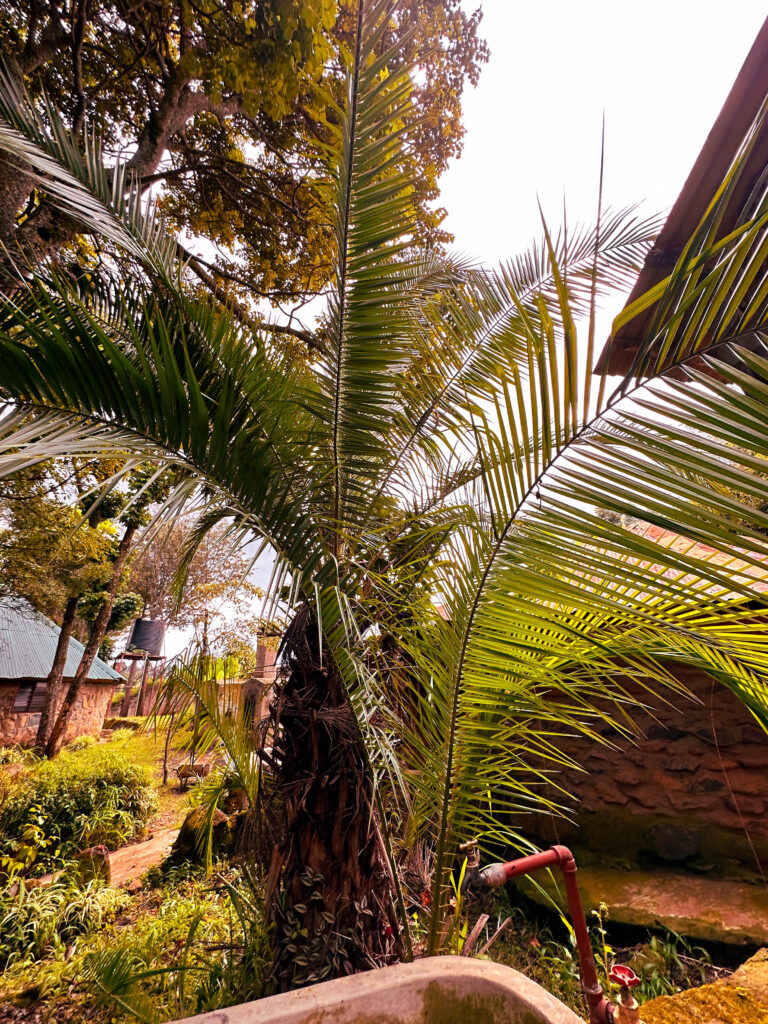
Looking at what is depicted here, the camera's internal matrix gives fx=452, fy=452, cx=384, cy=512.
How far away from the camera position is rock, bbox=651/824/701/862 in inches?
98.8

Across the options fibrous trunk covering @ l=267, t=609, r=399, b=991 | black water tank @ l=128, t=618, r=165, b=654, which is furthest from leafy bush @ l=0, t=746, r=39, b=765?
fibrous trunk covering @ l=267, t=609, r=399, b=991

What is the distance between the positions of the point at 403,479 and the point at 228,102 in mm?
3797

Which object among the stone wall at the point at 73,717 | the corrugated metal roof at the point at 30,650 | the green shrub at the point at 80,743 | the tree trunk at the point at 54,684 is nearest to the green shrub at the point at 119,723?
the stone wall at the point at 73,717

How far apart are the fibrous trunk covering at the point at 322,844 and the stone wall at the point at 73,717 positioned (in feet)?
30.4

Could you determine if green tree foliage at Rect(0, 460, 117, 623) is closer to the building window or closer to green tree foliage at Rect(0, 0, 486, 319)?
green tree foliage at Rect(0, 0, 486, 319)

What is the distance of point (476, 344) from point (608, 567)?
136cm

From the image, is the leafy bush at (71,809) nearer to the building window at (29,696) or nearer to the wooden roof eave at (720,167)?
the building window at (29,696)

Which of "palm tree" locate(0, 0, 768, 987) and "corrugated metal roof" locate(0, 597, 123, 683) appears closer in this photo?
"palm tree" locate(0, 0, 768, 987)

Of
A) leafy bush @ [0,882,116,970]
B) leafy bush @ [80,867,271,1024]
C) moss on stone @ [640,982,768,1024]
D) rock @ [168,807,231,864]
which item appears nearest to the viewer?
moss on stone @ [640,982,768,1024]

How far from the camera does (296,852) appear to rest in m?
1.50

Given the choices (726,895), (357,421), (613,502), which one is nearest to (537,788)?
(726,895)

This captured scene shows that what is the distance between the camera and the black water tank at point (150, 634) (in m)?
12.7

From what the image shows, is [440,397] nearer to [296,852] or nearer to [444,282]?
[444,282]

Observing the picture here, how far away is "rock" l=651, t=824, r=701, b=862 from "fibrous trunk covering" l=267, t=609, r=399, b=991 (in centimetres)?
197
